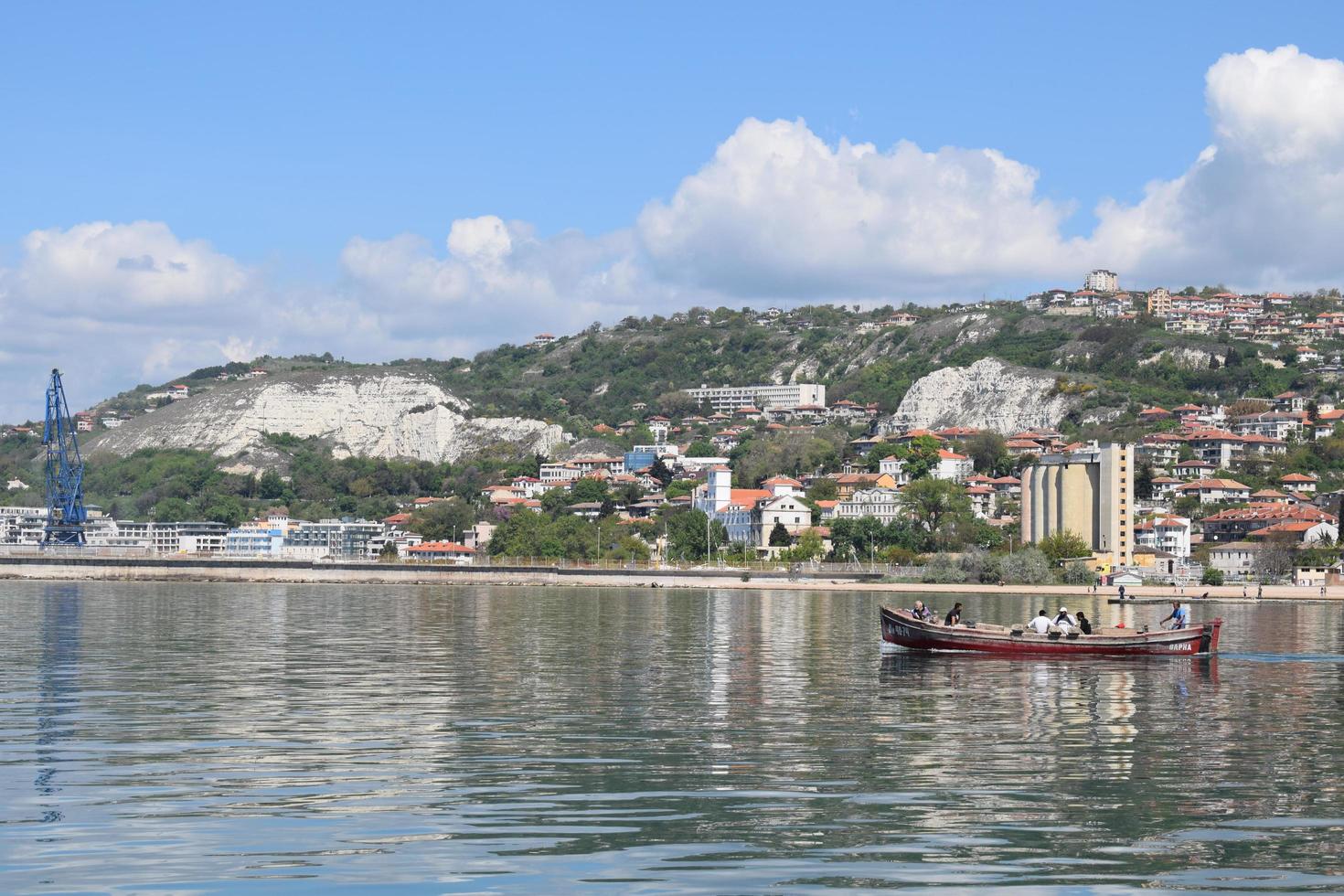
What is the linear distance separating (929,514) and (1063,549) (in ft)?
75.6

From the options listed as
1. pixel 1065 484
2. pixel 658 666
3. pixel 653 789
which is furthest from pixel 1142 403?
pixel 653 789

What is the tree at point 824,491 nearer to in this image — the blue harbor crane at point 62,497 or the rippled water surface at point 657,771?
the blue harbor crane at point 62,497

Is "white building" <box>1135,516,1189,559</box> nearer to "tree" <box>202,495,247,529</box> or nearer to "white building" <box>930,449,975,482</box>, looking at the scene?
"white building" <box>930,449,975,482</box>

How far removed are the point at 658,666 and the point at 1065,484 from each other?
320ft

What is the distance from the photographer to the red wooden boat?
136 feet

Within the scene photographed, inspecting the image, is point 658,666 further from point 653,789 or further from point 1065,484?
point 1065,484

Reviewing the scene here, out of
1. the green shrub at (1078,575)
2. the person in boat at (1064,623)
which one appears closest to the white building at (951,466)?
the green shrub at (1078,575)

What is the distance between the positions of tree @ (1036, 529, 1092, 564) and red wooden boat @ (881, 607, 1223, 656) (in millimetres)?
74802

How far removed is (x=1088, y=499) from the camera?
427 feet

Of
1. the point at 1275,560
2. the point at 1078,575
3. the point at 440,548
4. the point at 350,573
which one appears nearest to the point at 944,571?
the point at 1078,575

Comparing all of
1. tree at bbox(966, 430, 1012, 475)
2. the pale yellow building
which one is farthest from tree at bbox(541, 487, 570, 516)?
the pale yellow building

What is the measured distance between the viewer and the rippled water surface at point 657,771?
52.0 ft

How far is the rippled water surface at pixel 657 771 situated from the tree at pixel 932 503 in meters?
94.6

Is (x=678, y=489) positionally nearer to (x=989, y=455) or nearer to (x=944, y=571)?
(x=989, y=455)
